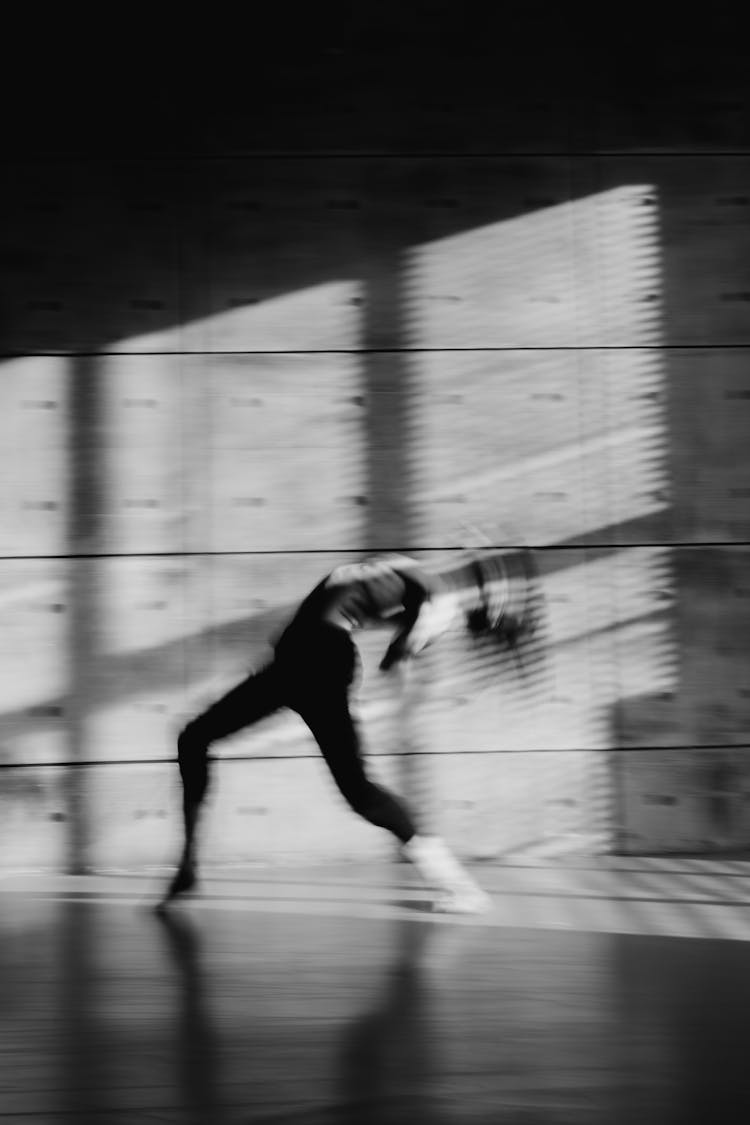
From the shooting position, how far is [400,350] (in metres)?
6.27

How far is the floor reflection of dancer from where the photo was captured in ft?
15.9

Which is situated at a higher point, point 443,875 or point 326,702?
point 326,702

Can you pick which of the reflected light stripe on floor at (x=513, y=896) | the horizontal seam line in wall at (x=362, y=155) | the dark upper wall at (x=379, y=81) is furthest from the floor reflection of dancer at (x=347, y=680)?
the dark upper wall at (x=379, y=81)

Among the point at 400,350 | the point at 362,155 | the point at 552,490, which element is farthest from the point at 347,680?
the point at 362,155

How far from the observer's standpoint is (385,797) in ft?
15.9

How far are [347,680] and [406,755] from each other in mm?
1456

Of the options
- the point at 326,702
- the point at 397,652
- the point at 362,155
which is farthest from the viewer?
the point at 362,155

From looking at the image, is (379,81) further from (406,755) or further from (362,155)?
(406,755)

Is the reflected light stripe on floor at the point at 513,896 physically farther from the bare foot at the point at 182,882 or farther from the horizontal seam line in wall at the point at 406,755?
the horizontal seam line in wall at the point at 406,755

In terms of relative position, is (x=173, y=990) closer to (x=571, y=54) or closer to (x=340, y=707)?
(x=340, y=707)

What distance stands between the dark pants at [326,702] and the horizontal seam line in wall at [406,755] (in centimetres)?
127

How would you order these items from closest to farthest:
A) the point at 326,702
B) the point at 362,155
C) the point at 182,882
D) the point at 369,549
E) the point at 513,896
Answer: the point at 326,702 < the point at 182,882 < the point at 513,896 < the point at 369,549 < the point at 362,155

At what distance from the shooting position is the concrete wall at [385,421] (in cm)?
616

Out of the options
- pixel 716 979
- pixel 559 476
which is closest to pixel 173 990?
pixel 716 979
